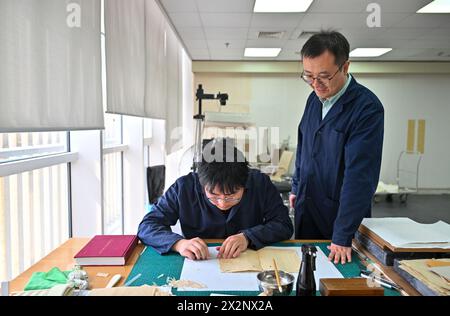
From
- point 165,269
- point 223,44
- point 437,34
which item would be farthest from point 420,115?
point 165,269

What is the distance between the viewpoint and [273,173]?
4363 mm

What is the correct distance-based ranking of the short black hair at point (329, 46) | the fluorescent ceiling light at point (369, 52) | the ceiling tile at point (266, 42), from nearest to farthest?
the short black hair at point (329, 46) → the ceiling tile at point (266, 42) → the fluorescent ceiling light at point (369, 52)

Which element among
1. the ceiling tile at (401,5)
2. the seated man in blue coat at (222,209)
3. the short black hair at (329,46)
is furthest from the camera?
the ceiling tile at (401,5)

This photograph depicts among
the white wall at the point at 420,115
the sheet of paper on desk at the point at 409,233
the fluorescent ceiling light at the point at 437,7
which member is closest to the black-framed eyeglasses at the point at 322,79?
the sheet of paper on desk at the point at 409,233

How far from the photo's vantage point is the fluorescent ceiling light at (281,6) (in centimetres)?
343

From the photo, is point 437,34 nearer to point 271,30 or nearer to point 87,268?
point 271,30

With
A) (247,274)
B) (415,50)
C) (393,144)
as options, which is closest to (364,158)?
(247,274)

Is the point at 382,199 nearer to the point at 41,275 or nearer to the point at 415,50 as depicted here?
the point at 415,50

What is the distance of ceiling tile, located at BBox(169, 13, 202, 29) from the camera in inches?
→ 150

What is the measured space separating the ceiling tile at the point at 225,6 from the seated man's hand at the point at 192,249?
285cm

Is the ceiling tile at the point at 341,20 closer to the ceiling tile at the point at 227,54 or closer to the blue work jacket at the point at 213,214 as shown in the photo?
the ceiling tile at the point at 227,54

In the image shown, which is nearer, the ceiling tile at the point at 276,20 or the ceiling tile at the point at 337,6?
the ceiling tile at the point at 337,6

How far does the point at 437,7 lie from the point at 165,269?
3889mm

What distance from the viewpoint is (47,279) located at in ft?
3.18
